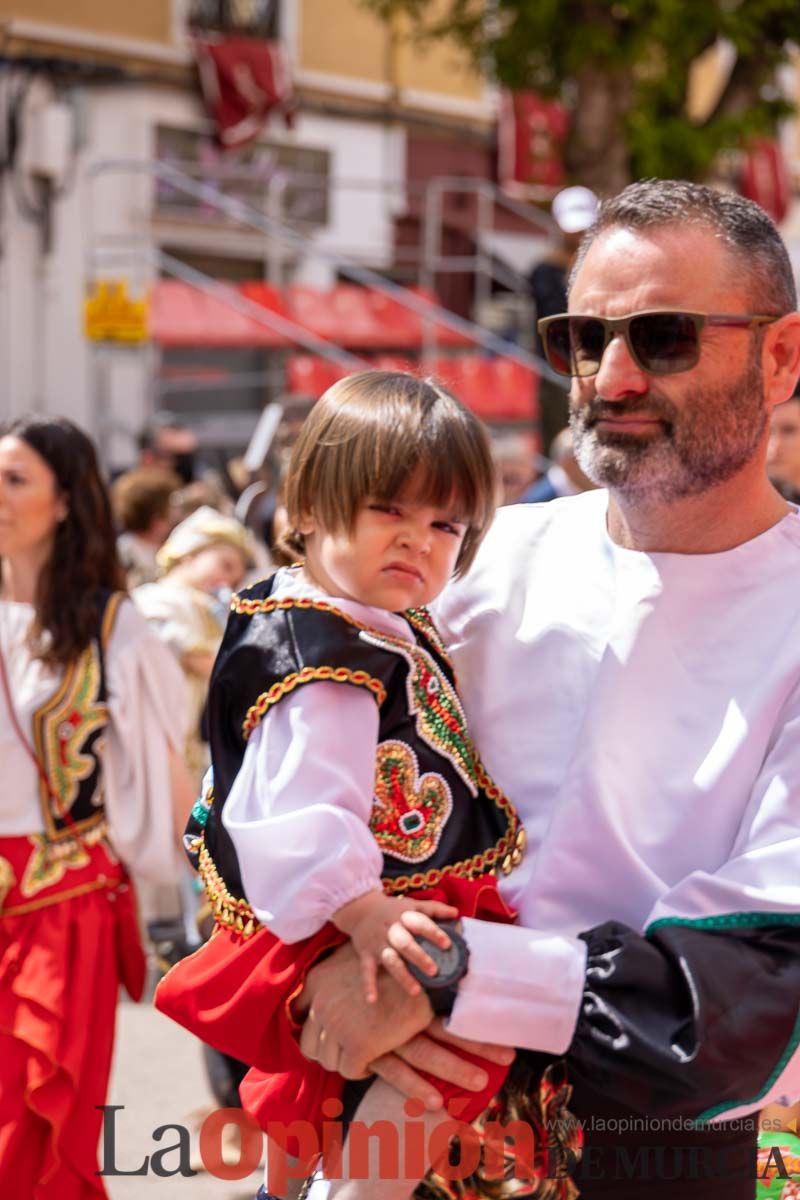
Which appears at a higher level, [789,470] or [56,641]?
[789,470]

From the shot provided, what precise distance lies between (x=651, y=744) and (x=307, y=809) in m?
Answer: 0.45

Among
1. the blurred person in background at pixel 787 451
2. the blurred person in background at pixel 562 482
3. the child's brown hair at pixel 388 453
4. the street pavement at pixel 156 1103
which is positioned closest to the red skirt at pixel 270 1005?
the child's brown hair at pixel 388 453

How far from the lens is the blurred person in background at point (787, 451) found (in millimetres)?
5203

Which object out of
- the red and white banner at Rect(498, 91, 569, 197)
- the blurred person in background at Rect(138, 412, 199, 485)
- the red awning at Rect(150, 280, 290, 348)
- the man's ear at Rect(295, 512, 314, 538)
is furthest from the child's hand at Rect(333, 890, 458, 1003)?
the red and white banner at Rect(498, 91, 569, 197)

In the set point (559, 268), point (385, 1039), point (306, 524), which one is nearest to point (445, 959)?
point (385, 1039)

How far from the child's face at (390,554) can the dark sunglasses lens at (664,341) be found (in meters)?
0.31

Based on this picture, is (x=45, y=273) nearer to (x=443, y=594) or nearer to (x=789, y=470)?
(x=789, y=470)

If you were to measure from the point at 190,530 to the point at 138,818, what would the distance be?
5.15 feet

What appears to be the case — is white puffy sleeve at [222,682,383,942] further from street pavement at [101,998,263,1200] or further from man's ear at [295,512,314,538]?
street pavement at [101,998,263,1200]

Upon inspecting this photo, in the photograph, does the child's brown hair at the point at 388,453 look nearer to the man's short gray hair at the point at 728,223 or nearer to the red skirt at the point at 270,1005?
the man's short gray hair at the point at 728,223

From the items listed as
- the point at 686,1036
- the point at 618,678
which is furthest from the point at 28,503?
the point at 686,1036

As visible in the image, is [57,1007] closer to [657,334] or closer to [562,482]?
[657,334]

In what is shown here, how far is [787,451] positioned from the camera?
5219 millimetres

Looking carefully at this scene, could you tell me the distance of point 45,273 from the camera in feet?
46.6
